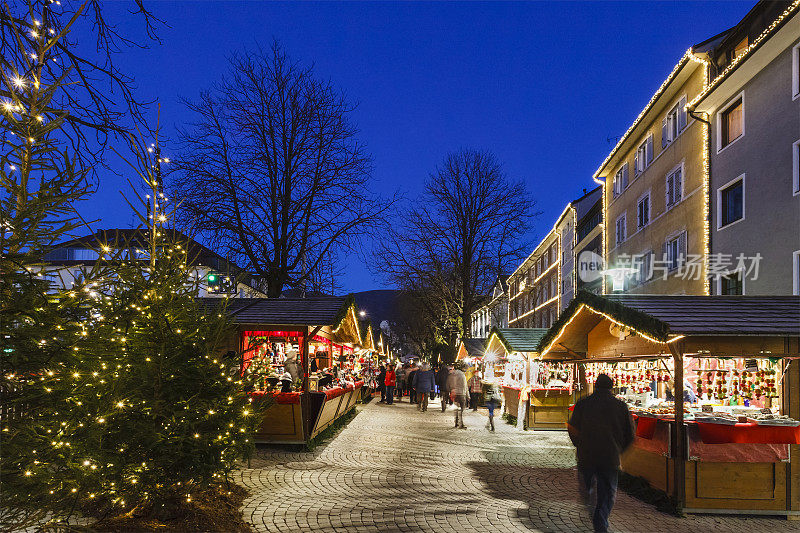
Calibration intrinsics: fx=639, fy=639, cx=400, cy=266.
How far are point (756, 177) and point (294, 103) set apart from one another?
16126 mm

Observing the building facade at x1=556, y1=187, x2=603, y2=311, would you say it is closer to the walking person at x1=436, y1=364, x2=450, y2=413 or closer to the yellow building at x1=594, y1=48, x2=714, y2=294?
the yellow building at x1=594, y1=48, x2=714, y2=294

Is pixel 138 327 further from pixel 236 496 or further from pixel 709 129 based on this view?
pixel 709 129

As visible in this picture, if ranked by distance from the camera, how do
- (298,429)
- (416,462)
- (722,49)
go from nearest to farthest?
(416,462) < (298,429) < (722,49)

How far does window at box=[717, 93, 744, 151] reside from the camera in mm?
20141

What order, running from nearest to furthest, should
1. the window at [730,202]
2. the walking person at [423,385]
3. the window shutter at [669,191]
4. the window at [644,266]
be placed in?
the window at [730,202], the walking person at [423,385], the window shutter at [669,191], the window at [644,266]

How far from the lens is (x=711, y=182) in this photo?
2195 cm

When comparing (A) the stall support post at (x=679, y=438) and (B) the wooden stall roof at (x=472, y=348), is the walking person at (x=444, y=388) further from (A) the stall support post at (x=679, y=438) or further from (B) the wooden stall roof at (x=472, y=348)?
(A) the stall support post at (x=679, y=438)

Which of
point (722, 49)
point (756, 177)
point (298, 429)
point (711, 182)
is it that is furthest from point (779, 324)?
point (722, 49)

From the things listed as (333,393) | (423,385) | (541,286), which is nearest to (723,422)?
(333,393)

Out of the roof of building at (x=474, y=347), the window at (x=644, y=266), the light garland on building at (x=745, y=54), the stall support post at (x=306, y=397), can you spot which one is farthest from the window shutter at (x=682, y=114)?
the stall support post at (x=306, y=397)

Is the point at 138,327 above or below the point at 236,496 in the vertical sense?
above

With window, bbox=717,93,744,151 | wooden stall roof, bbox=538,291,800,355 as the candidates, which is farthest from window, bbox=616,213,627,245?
wooden stall roof, bbox=538,291,800,355

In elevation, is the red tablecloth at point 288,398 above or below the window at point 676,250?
below

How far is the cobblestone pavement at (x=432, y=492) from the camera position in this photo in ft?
25.0
